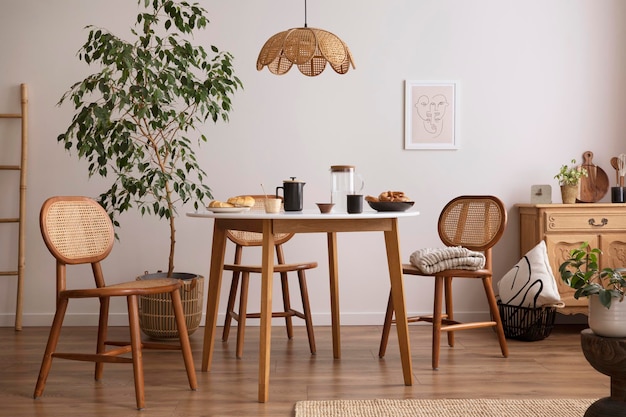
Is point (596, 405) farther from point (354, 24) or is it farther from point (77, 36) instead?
point (77, 36)

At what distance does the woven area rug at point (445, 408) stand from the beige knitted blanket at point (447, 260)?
31.2 inches

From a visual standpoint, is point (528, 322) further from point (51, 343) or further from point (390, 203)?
point (51, 343)

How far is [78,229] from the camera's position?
10.5 feet

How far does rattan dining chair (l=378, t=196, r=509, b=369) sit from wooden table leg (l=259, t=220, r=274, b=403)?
90cm

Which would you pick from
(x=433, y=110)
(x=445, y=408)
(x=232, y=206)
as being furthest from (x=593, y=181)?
(x=232, y=206)

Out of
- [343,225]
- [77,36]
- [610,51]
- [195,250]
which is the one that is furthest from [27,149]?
[610,51]

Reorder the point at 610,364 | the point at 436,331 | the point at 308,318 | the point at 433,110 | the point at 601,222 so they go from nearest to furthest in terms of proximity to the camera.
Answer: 1. the point at 610,364
2. the point at 436,331
3. the point at 308,318
4. the point at 601,222
5. the point at 433,110

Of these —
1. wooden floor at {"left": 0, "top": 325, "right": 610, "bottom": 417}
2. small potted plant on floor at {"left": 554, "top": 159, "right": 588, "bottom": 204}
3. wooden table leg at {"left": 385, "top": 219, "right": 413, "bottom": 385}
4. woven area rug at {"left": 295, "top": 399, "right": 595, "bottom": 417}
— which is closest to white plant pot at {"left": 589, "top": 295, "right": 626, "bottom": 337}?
woven area rug at {"left": 295, "top": 399, "right": 595, "bottom": 417}

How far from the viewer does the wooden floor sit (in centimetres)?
296

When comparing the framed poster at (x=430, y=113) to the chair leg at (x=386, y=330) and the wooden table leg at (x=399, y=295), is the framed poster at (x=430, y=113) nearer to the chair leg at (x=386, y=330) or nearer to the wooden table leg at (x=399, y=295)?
the chair leg at (x=386, y=330)

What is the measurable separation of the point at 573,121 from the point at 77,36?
11.2 feet

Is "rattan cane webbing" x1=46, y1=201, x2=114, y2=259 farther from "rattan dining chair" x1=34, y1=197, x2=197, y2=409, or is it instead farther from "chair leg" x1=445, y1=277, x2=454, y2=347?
"chair leg" x1=445, y1=277, x2=454, y2=347

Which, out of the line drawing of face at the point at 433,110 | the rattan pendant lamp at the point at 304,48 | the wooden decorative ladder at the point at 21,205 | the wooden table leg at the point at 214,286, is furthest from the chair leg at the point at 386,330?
the wooden decorative ladder at the point at 21,205

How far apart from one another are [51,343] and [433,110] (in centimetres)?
292
